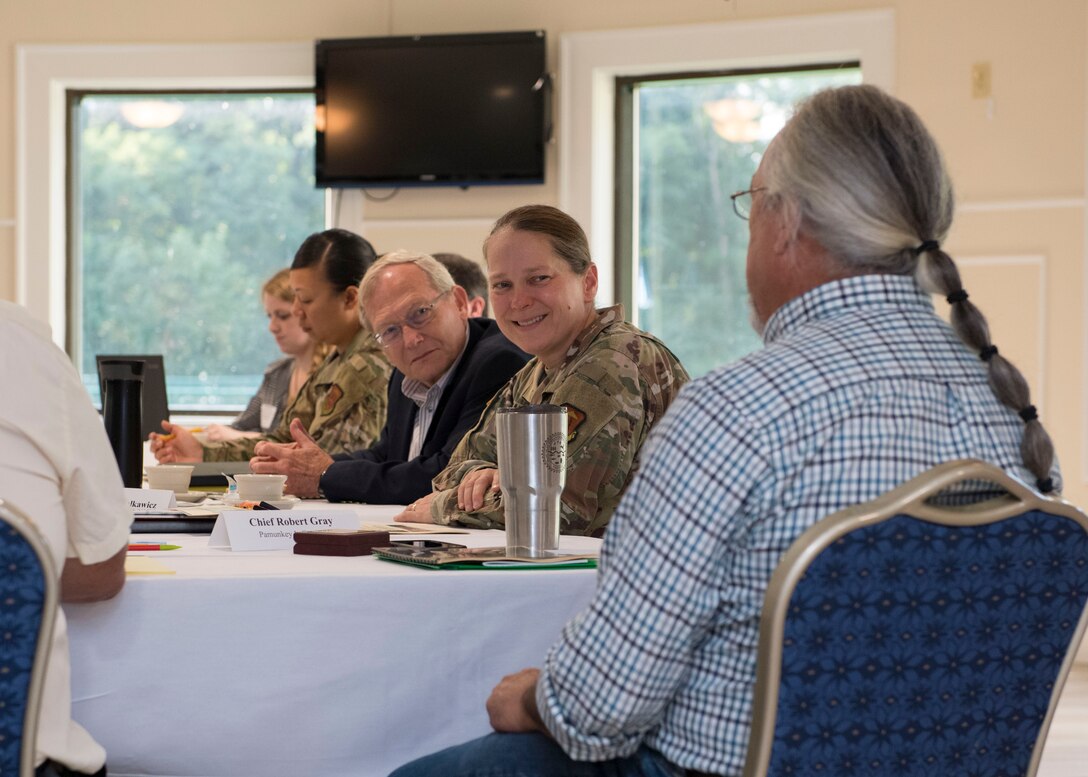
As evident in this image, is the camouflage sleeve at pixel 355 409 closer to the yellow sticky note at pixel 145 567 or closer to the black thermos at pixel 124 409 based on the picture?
the black thermos at pixel 124 409

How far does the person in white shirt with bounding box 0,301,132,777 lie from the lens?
4.15 feet

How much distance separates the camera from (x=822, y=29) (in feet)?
17.6

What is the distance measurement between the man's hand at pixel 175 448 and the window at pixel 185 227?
Result: 274cm

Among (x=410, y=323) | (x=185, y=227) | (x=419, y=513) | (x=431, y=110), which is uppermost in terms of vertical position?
(x=431, y=110)

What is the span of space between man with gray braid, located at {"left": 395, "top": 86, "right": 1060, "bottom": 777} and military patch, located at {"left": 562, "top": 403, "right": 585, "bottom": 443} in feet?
2.67

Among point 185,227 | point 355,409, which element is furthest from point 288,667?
point 185,227

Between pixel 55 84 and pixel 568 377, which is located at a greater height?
pixel 55 84

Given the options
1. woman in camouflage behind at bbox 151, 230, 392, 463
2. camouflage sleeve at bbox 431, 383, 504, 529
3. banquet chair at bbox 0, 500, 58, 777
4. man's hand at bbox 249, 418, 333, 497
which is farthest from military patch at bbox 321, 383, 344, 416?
banquet chair at bbox 0, 500, 58, 777

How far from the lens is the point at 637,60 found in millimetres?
5637

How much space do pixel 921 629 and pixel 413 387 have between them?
2.22 meters

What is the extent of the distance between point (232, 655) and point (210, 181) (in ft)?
17.5

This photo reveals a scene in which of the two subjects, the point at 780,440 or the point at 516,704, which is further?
the point at 516,704

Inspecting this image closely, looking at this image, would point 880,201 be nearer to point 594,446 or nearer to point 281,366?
point 594,446

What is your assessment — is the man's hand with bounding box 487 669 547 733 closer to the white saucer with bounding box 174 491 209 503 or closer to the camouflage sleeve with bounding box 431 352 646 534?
the camouflage sleeve with bounding box 431 352 646 534
